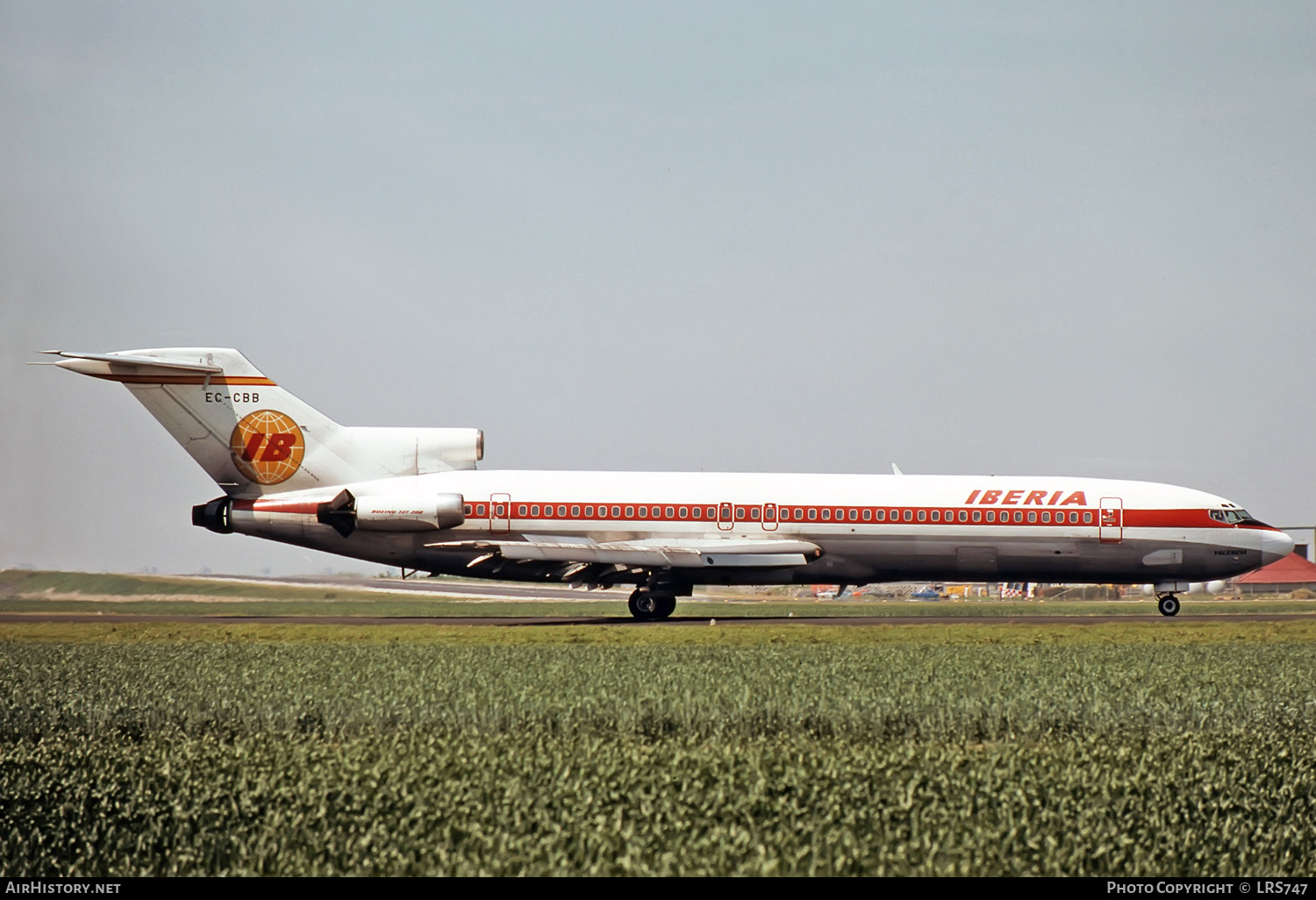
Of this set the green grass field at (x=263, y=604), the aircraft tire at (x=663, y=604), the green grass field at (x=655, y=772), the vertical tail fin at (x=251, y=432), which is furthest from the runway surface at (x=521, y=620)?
the green grass field at (x=655, y=772)

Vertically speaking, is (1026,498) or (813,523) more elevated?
(1026,498)

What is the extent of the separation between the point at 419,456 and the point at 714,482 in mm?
8504

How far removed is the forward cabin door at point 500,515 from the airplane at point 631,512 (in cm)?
5

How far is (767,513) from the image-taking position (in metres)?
35.7

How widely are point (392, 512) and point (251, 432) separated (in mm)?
4810

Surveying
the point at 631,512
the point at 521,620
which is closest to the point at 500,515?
the point at 521,620

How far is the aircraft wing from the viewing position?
113 ft

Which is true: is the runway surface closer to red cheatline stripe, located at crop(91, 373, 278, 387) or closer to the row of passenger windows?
the row of passenger windows

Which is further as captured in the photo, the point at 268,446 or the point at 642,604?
the point at 268,446

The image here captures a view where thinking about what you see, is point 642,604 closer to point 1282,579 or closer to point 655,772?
point 655,772

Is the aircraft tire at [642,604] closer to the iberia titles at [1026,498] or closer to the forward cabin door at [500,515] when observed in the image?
the forward cabin door at [500,515]

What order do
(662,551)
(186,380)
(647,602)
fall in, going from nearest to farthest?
(662,551) < (647,602) < (186,380)
